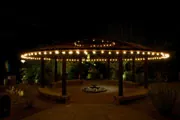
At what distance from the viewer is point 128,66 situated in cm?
2164

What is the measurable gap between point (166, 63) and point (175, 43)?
156 inches

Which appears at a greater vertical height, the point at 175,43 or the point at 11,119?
the point at 175,43

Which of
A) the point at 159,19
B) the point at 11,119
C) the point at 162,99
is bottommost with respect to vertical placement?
the point at 11,119

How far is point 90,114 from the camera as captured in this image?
288 inches

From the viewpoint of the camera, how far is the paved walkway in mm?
6863

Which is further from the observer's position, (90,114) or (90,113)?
(90,113)

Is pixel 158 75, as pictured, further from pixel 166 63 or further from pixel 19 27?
pixel 19 27

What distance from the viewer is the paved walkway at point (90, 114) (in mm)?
6863

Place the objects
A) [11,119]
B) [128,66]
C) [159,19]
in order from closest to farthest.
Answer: [11,119]
[128,66]
[159,19]

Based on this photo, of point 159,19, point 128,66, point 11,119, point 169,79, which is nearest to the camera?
point 11,119

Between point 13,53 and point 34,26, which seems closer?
point 13,53

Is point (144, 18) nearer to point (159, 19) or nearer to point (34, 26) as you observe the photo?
point (159, 19)

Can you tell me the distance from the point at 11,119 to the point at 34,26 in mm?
20640

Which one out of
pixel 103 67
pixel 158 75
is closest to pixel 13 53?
pixel 103 67
